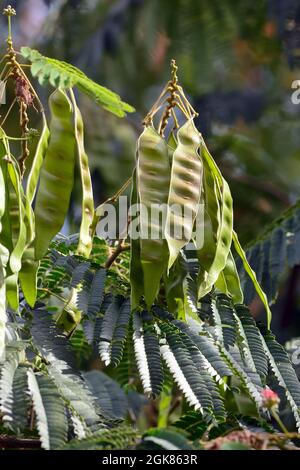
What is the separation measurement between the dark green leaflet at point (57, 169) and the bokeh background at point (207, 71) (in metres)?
2.55

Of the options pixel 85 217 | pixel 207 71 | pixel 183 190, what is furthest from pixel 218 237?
pixel 207 71

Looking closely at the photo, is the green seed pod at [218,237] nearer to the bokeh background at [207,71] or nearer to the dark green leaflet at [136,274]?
the dark green leaflet at [136,274]

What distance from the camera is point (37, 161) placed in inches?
75.7

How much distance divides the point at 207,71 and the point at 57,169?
3247mm

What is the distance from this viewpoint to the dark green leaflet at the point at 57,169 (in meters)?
1.91

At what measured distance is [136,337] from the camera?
1.87m

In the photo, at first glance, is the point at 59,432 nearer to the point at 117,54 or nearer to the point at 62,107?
the point at 62,107

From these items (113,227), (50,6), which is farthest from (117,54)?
(113,227)

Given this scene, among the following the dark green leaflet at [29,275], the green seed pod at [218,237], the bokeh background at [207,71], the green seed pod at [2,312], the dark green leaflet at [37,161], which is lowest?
the green seed pod at [2,312]

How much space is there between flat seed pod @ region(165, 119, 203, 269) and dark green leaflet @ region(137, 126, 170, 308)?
0.03 m

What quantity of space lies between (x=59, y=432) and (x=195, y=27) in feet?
11.4

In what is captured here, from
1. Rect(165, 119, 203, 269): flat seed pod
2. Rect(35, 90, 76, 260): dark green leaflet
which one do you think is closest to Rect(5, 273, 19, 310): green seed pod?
Rect(35, 90, 76, 260): dark green leaflet

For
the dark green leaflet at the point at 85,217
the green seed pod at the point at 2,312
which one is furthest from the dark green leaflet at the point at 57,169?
the green seed pod at the point at 2,312

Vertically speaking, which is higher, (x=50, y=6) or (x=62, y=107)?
(x=50, y=6)
